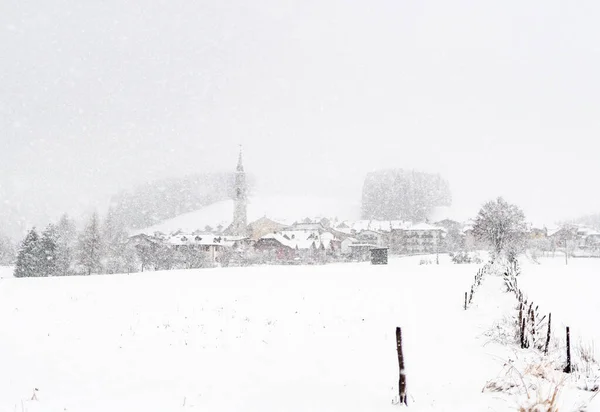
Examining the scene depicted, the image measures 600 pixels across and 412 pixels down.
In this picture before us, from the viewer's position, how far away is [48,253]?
6475cm

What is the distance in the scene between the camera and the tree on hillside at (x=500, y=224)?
60.0m

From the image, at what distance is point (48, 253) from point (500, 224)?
6409 cm

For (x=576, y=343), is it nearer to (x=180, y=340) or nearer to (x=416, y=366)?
(x=416, y=366)

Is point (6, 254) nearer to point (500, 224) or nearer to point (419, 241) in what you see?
point (419, 241)

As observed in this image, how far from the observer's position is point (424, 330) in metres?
14.3

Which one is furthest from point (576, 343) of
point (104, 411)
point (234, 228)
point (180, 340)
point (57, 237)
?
point (234, 228)

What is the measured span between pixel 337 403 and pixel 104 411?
4093mm

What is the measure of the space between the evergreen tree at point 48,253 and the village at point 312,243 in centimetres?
1492

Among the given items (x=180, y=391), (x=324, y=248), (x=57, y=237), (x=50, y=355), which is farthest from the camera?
(x=324, y=248)

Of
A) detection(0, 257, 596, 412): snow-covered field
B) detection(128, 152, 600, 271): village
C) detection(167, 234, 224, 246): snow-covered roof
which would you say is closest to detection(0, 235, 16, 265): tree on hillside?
detection(128, 152, 600, 271): village

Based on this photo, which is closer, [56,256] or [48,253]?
[48,253]

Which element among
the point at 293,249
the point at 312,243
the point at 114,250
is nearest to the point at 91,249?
the point at 114,250

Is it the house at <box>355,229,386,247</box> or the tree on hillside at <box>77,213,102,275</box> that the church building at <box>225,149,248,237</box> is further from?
the tree on hillside at <box>77,213,102,275</box>

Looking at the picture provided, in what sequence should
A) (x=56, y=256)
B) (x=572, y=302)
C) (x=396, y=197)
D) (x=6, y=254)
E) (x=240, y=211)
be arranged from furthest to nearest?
(x=396, y=197) < (x=240, y=211) < (x=6, y=254) < (x=56, y=256) < (x=572, y=302)
